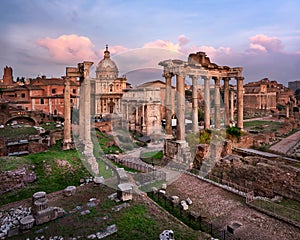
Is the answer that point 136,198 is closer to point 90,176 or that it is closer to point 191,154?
point 90,176

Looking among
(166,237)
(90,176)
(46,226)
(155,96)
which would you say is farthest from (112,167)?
(155,96)

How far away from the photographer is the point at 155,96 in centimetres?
4059

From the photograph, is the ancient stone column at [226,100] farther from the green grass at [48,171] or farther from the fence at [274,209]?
the green grass at [48,171]

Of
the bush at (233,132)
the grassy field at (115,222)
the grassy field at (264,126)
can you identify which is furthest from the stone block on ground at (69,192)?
the grassy field at (264,126)

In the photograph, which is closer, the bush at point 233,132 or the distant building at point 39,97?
the bush at point 233,132

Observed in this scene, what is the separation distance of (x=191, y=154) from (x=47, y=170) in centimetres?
1007

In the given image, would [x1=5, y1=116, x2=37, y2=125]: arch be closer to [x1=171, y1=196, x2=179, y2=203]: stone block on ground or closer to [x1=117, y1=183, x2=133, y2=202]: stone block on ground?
[x1=117, y1=183, x2=133, y2=202]: stone block on ground

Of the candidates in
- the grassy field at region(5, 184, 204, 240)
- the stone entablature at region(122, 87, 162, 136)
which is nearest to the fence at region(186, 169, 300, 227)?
the grassy field at region(5, 184, 204, 240)

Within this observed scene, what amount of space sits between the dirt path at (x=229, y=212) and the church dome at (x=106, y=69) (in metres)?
44.2

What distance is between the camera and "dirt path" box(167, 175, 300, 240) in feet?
31.3

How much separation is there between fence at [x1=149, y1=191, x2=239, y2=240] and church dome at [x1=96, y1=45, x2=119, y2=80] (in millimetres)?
45432

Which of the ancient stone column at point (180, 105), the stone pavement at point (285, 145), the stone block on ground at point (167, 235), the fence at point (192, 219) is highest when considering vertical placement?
the ancient stone column at point (180, 105)

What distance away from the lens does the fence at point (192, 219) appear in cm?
950

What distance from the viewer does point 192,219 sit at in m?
10.6
